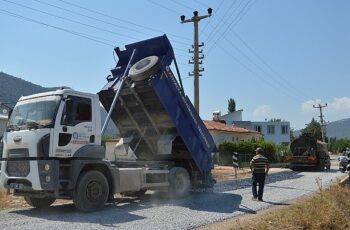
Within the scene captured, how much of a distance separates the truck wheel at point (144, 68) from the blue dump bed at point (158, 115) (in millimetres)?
142

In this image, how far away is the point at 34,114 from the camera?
453 inches

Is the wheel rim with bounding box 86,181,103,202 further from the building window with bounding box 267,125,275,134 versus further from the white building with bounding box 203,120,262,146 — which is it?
the building window with bounding box 267,125,275,134

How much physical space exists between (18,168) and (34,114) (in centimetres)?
131

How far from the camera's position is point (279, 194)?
1625 cm

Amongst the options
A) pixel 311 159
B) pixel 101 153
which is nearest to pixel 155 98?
pixel 101 153

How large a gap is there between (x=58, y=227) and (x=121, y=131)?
6503 millimetres

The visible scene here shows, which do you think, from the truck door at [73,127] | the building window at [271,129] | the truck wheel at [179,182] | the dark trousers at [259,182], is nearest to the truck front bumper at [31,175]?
the truck door at [73,127]

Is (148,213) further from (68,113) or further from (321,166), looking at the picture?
(321,166)

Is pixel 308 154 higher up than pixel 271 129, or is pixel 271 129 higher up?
pixel 271 129

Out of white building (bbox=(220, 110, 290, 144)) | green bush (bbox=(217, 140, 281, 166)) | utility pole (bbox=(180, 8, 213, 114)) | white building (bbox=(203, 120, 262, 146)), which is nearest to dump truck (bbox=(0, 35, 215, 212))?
utility pole (bbox=(180, 8, 213, 114))

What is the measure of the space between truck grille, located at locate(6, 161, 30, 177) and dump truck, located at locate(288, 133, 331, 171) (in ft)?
79.1

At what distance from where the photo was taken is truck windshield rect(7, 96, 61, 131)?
36.7 ft

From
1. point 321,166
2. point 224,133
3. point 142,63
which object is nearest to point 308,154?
point 321,166

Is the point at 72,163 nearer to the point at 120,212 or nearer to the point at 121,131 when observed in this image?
the point at 120,212
